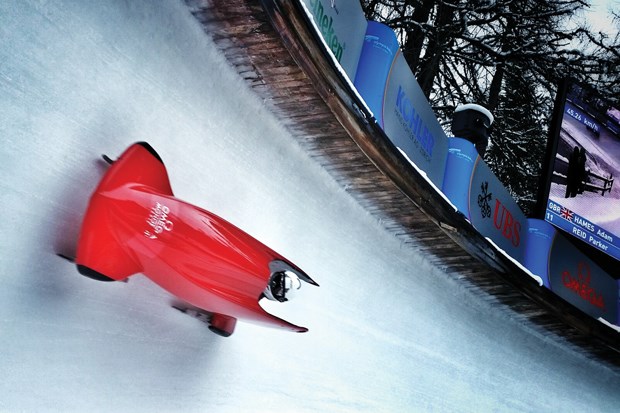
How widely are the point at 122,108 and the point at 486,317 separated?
362cm

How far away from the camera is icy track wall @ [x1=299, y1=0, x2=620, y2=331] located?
357 centimetres

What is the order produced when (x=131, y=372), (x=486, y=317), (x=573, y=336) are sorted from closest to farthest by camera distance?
(x=131, y=372), (x=486, y=317), (x=573, y=336)

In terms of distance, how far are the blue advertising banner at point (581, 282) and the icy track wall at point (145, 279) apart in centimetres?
185

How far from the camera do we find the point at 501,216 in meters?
5.50

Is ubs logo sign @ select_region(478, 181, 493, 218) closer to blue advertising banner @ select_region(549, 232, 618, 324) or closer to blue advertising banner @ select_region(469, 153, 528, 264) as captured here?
blue advertising banner @ select_region(469, 153, 528, 264)

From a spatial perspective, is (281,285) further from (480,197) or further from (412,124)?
Answer: (480,197)

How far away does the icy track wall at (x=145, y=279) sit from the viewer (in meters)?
1.92

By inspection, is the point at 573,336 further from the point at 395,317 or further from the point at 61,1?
the point at 61,1

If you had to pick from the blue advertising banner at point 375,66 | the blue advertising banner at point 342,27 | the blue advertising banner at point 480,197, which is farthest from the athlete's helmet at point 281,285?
the blue advertising banner at point 480,197

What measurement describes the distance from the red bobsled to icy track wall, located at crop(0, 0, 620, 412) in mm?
142

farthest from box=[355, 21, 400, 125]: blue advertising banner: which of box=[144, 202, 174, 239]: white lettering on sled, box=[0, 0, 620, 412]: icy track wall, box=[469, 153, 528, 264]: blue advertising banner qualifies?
box=[144, 202, 174, 239]: white lettering on sled

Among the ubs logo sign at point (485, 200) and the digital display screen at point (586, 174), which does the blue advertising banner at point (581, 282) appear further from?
the ubs logo sign at point (485, 200)

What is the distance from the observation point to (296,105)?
9.84ft

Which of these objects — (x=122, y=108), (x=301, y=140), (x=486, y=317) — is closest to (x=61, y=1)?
(x=122, y=108)
